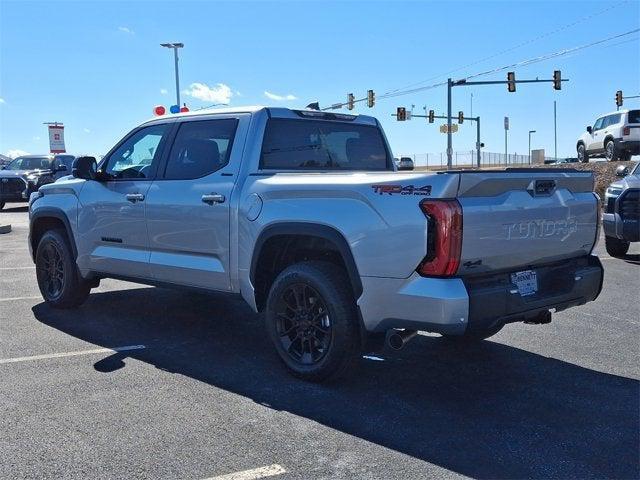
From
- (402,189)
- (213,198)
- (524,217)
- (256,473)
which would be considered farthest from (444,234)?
(213,198)

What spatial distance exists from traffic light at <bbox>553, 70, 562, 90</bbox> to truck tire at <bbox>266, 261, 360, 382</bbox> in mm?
30350

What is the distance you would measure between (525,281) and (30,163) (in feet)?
72.9

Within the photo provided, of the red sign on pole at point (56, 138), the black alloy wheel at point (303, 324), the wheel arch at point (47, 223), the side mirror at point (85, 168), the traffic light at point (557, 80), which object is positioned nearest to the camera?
the black alloy wheel at point (303, 324)

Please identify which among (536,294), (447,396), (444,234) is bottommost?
(447,396)

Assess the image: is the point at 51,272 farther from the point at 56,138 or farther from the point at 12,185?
the point at 56,138

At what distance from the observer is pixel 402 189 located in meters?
3.87

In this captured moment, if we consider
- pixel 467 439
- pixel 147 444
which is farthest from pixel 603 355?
pixel 147 444

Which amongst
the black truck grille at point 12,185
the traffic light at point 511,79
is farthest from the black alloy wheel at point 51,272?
the traffic light at point 511,79

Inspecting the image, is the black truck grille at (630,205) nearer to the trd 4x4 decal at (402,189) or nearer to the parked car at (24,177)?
the trd 4x4 decal at (402,189)

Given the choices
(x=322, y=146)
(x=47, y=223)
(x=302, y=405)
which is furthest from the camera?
(x=47, y=223)

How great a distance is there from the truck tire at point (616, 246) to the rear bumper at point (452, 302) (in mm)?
7199

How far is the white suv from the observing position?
914 inches

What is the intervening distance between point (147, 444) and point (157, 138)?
3.16m

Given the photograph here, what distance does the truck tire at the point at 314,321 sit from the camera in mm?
4297
